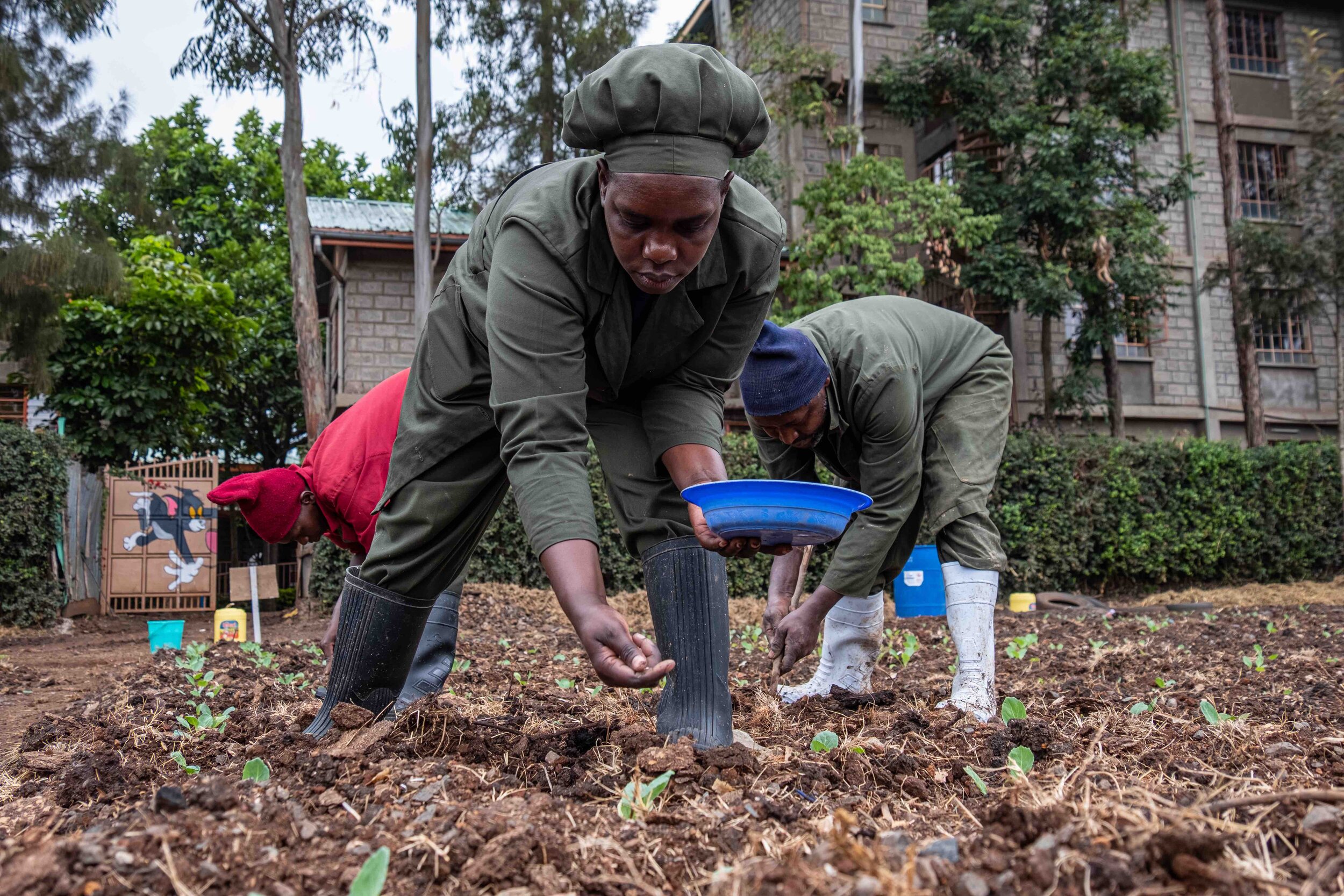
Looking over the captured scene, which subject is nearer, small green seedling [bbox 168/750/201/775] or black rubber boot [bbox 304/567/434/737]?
small green seedling [bbox 168/750/201/775]

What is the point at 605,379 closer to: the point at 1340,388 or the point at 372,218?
the point at 372,218

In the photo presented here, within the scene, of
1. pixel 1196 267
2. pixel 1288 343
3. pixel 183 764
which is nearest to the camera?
pixel 183 764

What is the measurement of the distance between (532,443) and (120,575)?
12.4m

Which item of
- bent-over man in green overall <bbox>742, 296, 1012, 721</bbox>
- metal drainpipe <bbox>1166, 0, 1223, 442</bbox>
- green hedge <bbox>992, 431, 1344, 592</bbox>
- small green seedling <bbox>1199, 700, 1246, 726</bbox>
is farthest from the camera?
metal drainpipe <bbox>1166, 0, 1223, 442</bbox>

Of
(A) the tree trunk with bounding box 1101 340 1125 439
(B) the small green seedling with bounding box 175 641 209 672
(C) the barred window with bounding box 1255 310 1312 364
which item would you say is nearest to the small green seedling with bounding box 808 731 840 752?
(B) the small green seedling with bounding box 175 641 209 672

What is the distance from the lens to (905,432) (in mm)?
3164

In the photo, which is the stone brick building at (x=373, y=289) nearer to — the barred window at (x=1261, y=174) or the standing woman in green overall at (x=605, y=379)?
the standing woman in green overall at (x=605, y=379)

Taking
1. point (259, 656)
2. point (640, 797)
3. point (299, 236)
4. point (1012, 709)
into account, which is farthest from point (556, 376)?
point (299, 236)

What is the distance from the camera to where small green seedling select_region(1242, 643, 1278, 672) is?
4.20 metres

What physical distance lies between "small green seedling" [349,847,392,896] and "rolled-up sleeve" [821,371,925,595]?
78.8 inches

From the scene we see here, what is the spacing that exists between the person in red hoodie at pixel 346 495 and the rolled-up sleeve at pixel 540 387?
1.77 meters

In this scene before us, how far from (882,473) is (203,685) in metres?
3.00

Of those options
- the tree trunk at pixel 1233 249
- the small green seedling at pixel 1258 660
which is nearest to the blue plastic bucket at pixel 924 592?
the small green seedling at pixel 1258 660

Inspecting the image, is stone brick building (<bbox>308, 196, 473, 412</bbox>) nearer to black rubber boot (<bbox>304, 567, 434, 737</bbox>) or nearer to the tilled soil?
the tilled soil
